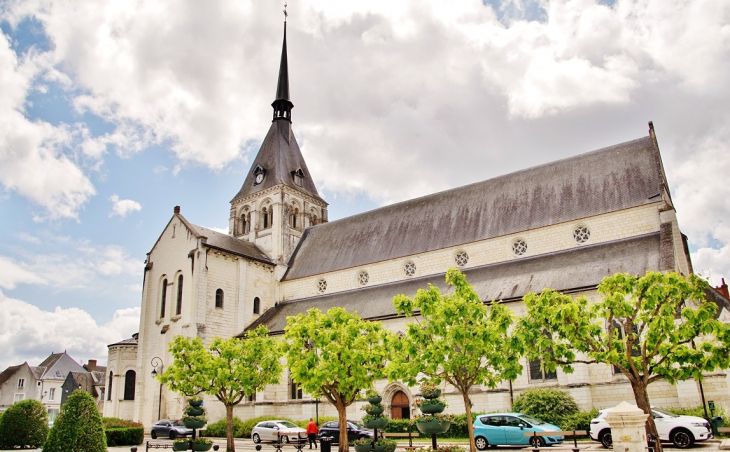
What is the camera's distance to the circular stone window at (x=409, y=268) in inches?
1300

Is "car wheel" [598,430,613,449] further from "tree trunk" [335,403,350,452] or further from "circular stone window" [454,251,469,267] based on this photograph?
"circular stone window" [454,251,469,267]

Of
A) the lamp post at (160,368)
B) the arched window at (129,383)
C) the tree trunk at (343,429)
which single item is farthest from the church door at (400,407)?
the arched window at (129,383)

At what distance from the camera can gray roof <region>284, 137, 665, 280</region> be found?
28281mm

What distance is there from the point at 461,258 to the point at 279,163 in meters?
18.3

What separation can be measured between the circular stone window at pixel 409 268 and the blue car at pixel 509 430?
13888 millimetres

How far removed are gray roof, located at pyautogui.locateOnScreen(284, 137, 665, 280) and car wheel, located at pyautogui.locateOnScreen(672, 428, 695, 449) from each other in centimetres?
1294

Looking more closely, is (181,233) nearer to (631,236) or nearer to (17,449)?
(17,449)

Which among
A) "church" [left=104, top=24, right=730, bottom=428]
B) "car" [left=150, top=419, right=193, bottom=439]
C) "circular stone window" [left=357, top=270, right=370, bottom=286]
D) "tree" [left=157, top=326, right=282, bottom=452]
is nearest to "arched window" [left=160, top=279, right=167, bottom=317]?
"church" [left=104, top=24, right=730, bottom=428]

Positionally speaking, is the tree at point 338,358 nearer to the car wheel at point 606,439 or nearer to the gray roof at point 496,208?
the car wheel at point 606,439

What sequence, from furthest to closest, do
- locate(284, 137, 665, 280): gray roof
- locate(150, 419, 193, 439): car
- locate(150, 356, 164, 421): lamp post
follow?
1. locate(150, 356, 164, 421): lamp post
2. locate(150, 419, 193, 439): car
3. locate(284, 137, 665, 280): gray roof

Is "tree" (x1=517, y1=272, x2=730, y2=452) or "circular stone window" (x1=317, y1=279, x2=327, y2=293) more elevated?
"circular stone window" (x1=317, y1=279, x2=327, y2=293)

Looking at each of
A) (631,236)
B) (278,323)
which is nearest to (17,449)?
(278,323)

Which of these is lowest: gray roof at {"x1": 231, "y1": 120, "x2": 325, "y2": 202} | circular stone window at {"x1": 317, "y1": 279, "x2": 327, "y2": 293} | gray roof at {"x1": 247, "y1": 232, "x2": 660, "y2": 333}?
gray roof at {"x1": 247, "y1": 232, "x2": 660, "y2": 333}

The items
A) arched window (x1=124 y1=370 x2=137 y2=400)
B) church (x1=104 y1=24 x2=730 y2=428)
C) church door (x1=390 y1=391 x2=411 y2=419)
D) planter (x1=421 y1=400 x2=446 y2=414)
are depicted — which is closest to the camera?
planter (x1=421 y1=400 x2=446 y2=414)
